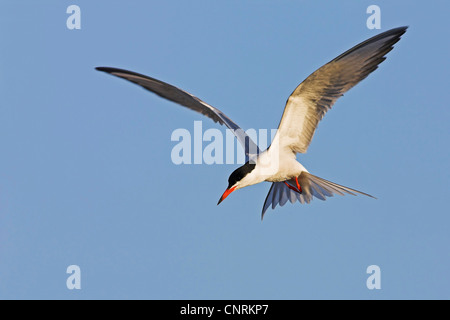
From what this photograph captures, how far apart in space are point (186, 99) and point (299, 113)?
4.42 ft

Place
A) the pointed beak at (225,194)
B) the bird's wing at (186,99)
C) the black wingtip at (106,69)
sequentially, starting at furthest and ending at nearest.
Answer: the bird's wing at (186,99)
the black wingtip at (106,69)
the pointed beak at (225,194)

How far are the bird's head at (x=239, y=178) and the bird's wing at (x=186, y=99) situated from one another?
41cm

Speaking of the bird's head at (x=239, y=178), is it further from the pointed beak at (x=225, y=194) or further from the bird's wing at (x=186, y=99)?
the bird's wing at (x=186, y=99)

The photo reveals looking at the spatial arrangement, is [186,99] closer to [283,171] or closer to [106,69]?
[106,69]

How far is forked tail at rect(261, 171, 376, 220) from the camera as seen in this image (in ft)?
22.4

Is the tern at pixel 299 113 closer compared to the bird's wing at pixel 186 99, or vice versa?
the tern at pixel 299 113

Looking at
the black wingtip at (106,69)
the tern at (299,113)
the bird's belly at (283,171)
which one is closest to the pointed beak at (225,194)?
the tern at (299,113)

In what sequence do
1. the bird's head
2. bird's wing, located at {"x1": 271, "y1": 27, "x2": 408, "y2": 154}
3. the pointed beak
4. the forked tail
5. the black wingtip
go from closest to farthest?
bird's wing, located at {"x1": 271, "y1": 27, "x2": 408, "y2": 154} < the bird's head < the pointed beak < the black wingtip < the forked tail

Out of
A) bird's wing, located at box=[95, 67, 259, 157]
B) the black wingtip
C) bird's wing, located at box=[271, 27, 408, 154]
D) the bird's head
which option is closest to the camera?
bird's wing, located at box=[271, 27, 408, 154]

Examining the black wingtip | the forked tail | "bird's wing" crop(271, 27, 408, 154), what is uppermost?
the black wingtip

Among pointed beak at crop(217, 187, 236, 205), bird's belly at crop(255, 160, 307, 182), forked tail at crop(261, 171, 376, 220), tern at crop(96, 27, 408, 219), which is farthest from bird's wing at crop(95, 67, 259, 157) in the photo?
forked tail at crop(261, 171, 376, 220)

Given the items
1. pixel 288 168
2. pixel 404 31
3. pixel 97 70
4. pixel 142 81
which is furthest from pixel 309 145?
pixel 97 70

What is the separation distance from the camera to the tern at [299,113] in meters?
6.09

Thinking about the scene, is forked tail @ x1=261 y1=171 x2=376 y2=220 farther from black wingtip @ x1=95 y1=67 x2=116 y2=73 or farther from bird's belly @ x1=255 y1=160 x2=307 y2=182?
black wingtip @ x1=95 y1=67 x2=116 y2=73
